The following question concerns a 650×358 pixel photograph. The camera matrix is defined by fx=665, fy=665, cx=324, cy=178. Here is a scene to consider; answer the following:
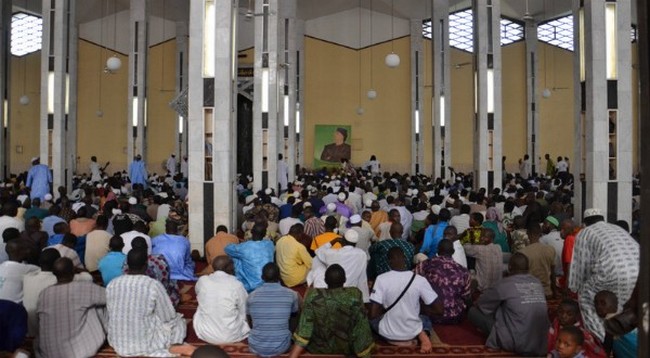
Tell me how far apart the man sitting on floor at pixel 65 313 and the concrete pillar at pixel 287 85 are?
10.8 m

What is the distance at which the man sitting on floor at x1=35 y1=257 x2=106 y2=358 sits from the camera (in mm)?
3896

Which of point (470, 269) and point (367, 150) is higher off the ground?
point (367, 150)

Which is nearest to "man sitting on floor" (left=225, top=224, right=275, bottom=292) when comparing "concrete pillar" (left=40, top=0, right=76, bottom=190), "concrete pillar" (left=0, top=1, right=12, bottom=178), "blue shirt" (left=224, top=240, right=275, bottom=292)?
"blue shirt" (left=224, top=240, right=275, bottom=292)

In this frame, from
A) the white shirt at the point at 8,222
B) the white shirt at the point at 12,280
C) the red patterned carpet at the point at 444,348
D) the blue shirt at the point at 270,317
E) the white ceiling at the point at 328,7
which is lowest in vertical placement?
the red patterned carpet at the point at 444,348

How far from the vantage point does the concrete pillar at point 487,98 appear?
12.1 m

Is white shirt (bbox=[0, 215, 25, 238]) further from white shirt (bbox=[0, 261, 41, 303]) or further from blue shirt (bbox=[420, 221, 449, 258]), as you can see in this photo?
blue shirt (bbox=[420, 221, 449, 258])

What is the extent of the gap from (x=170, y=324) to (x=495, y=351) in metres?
2.12

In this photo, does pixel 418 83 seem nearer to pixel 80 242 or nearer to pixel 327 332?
pixel 80 242

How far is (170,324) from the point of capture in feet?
14.0

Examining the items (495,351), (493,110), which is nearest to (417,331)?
(495,351)

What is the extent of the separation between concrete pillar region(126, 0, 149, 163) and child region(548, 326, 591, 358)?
14097mm

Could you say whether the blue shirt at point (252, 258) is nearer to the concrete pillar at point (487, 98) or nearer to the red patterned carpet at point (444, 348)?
the red patterned carpet at point (444, 348)

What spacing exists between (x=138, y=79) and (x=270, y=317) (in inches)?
512

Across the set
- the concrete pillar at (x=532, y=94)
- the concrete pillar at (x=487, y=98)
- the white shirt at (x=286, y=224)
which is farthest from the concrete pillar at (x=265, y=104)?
the concrete pillar at (x=532, y=94)
